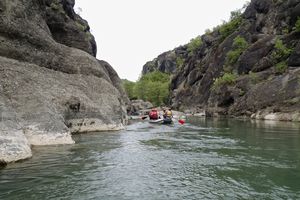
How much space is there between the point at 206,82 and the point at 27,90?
70762 millimetres

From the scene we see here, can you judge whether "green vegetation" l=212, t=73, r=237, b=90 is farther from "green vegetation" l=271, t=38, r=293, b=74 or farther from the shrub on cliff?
the shrub on cliff

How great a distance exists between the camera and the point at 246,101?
182 feet

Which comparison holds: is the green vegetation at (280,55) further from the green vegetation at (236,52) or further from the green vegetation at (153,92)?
the green vegetation at (153,92)

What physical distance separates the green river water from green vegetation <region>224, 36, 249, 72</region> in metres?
59.8

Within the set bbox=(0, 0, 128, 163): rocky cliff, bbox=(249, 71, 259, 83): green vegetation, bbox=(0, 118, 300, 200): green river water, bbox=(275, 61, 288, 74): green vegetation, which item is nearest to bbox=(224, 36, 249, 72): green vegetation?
bbox=(249, 71, 259, 83): green vegetation

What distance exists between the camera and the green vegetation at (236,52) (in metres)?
75.1

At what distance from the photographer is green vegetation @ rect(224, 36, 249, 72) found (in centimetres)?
7510

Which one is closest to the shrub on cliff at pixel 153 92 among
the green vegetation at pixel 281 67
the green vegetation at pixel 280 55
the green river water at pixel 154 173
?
the green vegetation at pixel 280 55

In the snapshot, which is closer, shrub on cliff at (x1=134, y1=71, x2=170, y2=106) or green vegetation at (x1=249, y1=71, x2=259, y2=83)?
green vegetation at (x1=249, y1=71, x2=259, y2=83)

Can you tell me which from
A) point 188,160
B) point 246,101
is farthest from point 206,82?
point 188,160

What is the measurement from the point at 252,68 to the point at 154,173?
186ft

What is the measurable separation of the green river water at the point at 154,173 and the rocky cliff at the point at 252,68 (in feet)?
99.8

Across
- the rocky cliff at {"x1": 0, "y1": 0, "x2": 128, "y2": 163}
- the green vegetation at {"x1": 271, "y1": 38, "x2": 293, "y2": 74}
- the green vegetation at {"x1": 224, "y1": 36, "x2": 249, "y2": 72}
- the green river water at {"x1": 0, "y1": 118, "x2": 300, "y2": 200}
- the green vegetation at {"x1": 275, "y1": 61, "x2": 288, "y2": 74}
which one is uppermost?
the green vegetation at {"x1": 224, "y1": 36, "x2": 249, "y2": 72}

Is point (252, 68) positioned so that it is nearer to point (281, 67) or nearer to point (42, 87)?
point (281, 67)
